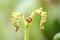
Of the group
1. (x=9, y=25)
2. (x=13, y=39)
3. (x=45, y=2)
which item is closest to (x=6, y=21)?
(x=9, y=25)

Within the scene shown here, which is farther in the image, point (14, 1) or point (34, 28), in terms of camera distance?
point (14, 1)

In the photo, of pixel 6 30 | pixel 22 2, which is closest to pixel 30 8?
pixel 22 2

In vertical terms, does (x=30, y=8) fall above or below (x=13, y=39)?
above

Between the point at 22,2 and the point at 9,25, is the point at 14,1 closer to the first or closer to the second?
the point at 22,2

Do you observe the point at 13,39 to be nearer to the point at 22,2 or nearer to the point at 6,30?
the point at 6,30

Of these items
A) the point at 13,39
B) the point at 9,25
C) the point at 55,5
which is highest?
the point at 55,5

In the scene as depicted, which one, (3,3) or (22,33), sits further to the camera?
(3,3)

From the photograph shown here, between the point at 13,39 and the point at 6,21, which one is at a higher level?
the point at 6,21
